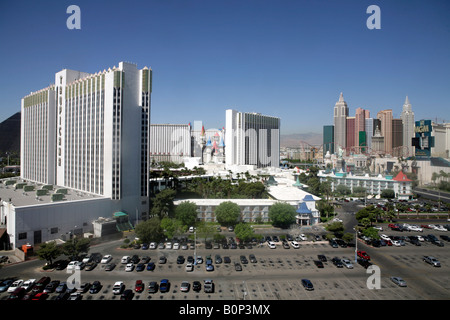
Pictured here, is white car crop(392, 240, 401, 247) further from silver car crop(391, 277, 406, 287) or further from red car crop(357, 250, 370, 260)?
silver car crop(391, 277, 406, 287)

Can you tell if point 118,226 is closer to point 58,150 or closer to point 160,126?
point 58,150

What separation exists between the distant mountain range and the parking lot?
58161 mm

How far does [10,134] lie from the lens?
6059cm

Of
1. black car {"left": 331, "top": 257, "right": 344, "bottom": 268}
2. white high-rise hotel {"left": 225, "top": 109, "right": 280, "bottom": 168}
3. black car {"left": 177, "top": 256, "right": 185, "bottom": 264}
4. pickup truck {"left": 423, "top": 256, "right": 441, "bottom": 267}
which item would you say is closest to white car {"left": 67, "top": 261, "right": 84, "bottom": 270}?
black car {"left": 177, "top": 256, "right": 185, "bottom": 264}

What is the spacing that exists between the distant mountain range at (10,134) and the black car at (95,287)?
63.2m

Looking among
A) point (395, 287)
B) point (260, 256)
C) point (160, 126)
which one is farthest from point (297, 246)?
point (160, 126)

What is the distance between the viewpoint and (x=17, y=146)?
63219 millimetres

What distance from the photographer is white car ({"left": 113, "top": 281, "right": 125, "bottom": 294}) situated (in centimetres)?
1100

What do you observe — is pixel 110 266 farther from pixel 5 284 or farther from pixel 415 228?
pixel 415 228

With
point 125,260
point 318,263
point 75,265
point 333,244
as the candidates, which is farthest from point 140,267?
point 333,244

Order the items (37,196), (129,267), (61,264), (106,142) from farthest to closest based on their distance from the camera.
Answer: (106,142), (37,196), (61,264), (129,267)

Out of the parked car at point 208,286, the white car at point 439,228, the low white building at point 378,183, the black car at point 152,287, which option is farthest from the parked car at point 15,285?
the low white building at point 378,183

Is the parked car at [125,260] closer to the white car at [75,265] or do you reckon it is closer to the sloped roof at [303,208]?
the white car at [75,265]

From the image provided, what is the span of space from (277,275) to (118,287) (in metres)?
6.78
